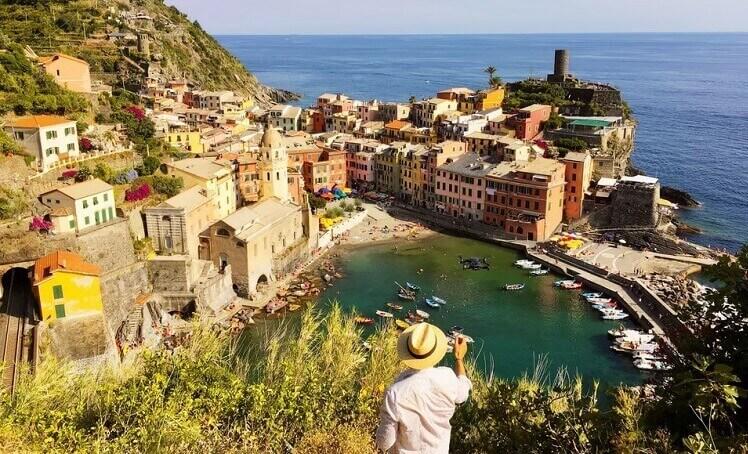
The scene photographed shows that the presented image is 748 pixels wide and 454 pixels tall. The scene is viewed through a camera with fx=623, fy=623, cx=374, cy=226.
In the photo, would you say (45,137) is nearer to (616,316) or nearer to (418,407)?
(616,316)

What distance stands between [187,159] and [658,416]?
2767 cm

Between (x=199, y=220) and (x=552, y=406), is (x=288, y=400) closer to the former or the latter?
(x=552, y=406)

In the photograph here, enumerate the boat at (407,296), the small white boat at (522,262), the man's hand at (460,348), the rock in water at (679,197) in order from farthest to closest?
1. the rock in water at (679,197)
2. the small white boat at (522,262)
3. the boat at (407,296)
4. the man's hand at (460,348)

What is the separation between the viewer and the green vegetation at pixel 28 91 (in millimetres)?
28438

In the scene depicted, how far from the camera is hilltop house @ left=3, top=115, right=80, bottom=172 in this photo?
25.5 m

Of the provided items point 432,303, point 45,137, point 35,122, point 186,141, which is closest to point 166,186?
point 45,137

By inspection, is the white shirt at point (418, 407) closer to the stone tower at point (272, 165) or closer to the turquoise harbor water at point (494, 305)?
the turquoise harbor water at point (494, 305)

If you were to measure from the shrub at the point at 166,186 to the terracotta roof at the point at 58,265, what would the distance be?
303 inches

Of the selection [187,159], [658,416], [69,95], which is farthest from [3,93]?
[658,416]

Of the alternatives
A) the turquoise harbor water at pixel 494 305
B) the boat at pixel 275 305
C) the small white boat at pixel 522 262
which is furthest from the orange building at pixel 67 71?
the small white boat at pixel 522 262

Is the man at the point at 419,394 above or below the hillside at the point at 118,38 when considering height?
below

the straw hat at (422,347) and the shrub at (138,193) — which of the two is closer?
the straw hat at (422,347)

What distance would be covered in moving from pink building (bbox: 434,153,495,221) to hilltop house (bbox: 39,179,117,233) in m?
20.9

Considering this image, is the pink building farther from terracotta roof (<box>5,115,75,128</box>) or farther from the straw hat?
the straw hat
